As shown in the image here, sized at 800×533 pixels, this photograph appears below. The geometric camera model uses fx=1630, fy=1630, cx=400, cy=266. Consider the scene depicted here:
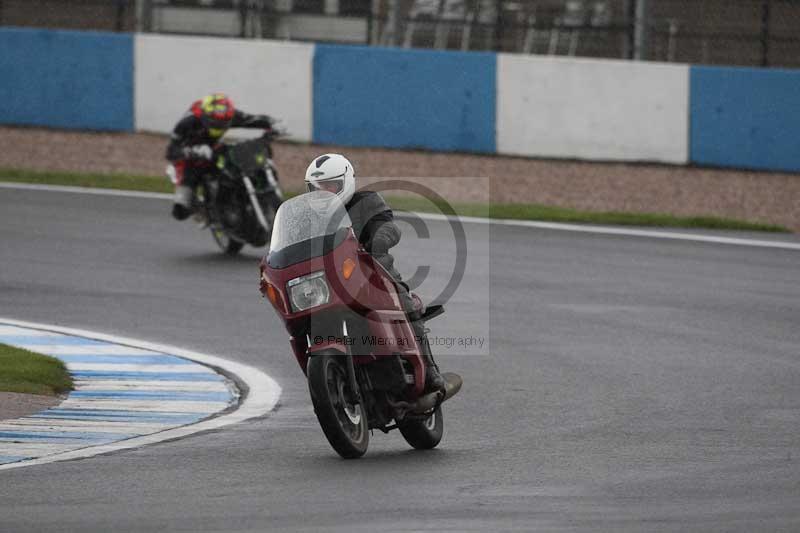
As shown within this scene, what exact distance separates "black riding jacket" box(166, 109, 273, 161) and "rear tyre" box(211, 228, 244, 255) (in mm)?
805

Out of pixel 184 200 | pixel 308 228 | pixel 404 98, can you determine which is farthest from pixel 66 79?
pixel 308 228

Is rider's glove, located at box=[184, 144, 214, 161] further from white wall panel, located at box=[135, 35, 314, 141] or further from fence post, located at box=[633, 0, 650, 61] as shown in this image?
fence post, located at box=[633, 0, 650, 61]

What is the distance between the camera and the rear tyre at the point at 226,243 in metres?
15.9

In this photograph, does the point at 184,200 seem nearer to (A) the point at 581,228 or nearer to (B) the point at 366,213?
(A) the point at 581,228

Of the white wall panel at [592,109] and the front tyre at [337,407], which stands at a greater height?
the white wall panel at [592,109]

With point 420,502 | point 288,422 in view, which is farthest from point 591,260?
point 420,502

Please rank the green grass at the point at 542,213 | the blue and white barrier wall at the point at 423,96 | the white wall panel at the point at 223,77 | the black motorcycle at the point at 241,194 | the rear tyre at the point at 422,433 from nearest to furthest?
the rear tyre at the point at 422,433 → the black motorcycle at the point at 241,194 → the green grass at the point at 542,213 → the blue and white barrier wall at the point at 423,96 → the white wall panel at the point at 223,77

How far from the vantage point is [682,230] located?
17.7 m

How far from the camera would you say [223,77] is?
69.9 feet

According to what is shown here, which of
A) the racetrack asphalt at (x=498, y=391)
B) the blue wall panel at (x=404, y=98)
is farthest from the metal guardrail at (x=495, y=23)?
the racetrack asphalt at (x=498, y=391)

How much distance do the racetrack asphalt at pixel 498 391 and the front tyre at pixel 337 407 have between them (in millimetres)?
140

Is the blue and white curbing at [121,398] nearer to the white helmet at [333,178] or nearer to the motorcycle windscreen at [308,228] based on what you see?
the motorcycle windscreen at [308,228]

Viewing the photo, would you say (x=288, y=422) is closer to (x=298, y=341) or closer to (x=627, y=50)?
(x=298, y=341)

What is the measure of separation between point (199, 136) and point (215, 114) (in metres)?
0.29
